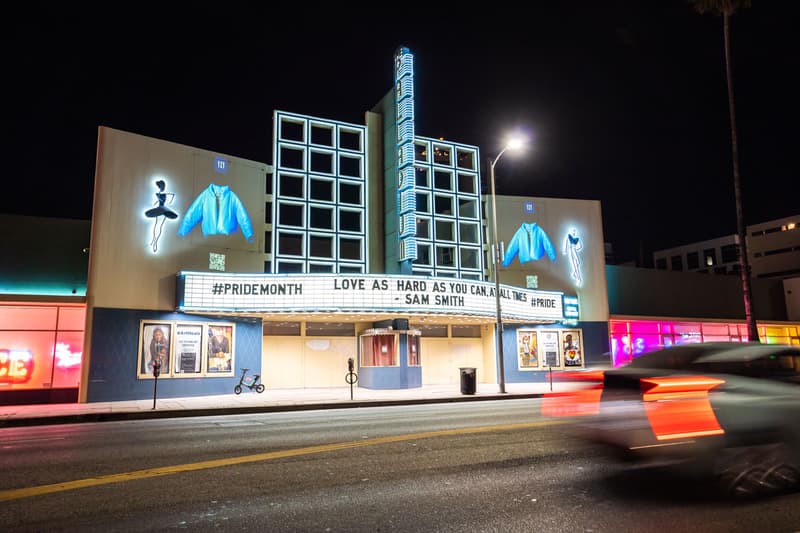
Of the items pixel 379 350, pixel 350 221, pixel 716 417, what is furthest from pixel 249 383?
pixel 716 417

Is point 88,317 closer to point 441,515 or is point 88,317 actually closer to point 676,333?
point 441,515

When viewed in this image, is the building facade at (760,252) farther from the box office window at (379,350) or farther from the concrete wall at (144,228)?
the concrete wall at (144,228)

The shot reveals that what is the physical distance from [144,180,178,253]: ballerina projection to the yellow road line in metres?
16.5

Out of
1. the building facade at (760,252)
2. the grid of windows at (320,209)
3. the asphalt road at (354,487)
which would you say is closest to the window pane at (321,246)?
the grid of windows at (320,209)

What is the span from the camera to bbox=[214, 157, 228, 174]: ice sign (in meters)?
24.5

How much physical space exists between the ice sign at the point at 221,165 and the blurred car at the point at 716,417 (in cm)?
2094

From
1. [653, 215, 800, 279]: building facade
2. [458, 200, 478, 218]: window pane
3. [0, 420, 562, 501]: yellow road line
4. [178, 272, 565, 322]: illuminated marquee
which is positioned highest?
[653, 215, 800, 279]: building facade

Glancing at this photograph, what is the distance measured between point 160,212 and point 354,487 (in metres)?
19.4

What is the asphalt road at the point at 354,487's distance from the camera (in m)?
5.11

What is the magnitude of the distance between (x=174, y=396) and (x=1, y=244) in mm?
8697

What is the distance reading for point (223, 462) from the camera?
781 centimetres

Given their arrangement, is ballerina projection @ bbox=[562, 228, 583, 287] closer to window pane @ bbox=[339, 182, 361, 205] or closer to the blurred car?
window pane @ bbox=[339, 182, 361, 205]

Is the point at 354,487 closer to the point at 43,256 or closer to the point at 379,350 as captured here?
the point at 379,350

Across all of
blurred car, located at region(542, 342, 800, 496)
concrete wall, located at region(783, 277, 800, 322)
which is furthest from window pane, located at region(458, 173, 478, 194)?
concrete wall, located at region(783, 277, 800, 322)
